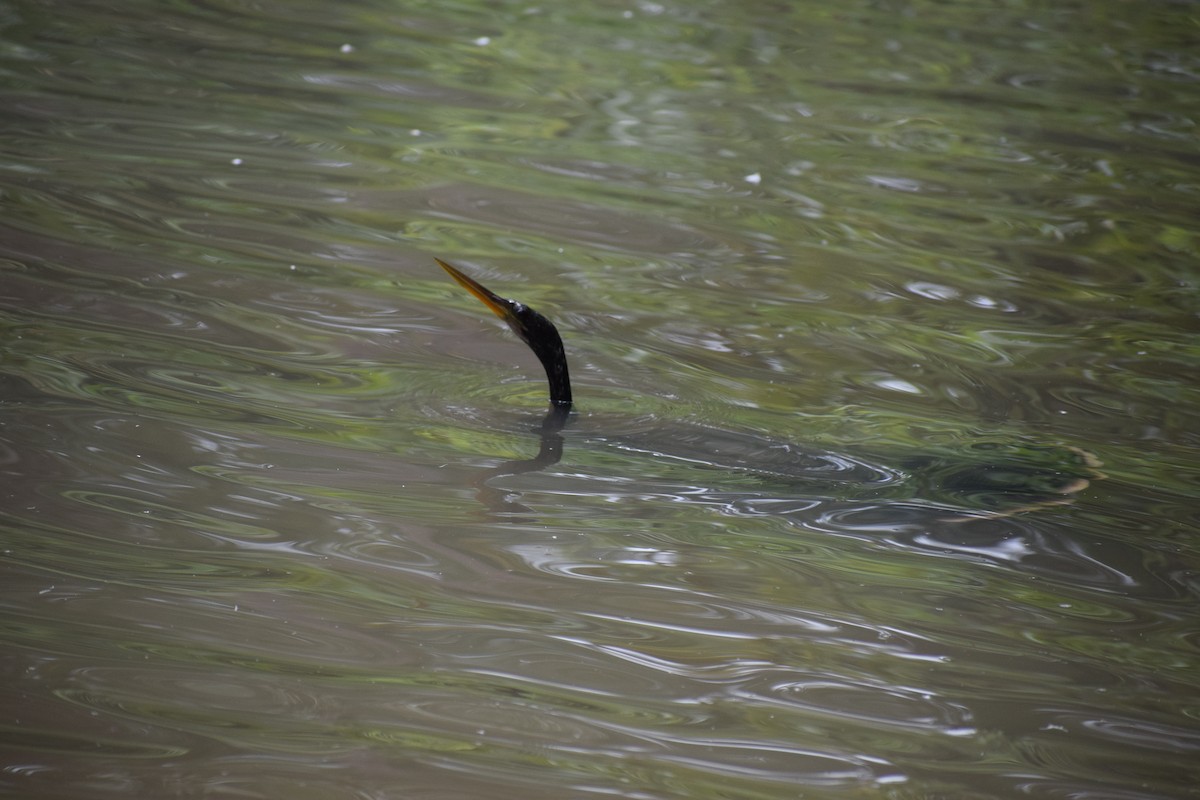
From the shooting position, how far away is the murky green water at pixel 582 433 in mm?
1991

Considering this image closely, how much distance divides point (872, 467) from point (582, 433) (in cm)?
64

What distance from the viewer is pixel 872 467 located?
2.93 m

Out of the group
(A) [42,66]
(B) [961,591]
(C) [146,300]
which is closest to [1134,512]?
(B) [961,591]

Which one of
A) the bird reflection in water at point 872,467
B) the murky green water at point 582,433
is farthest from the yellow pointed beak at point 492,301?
the murky green water at point 582,433

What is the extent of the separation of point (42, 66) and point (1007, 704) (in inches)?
172

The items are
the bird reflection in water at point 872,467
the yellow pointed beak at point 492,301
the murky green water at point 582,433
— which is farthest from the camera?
the yellow pointed beak at point 492,301

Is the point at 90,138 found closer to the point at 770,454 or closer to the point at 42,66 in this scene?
the point at 42,66

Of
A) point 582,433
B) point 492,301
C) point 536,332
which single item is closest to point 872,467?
point 582,433

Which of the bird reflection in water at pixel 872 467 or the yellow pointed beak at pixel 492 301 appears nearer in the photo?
the bird reflection in water at pixel 872 467

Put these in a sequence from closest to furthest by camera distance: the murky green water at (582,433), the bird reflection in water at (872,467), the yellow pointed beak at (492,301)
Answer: the murky green water at (582,433) → the bird reflection in water at (872,467) → the yellow pointed beak at (492,301)

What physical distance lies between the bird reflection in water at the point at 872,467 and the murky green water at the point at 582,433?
0.02m

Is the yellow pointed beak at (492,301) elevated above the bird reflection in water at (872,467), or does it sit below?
above

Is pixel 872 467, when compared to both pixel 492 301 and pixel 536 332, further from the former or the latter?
pixel 492 301

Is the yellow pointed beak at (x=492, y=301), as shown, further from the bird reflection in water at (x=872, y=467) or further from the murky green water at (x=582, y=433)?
the murky green water at (x=582, y=433)
